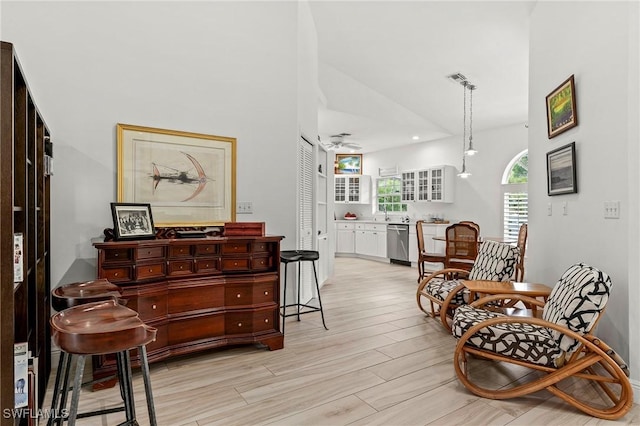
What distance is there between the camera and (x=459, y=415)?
2143 millimetres

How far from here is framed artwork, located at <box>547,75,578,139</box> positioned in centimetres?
305

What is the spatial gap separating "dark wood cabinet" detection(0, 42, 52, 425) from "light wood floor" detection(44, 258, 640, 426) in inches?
23.9

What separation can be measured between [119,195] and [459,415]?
9.87ft

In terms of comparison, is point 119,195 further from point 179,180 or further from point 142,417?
point 142,417

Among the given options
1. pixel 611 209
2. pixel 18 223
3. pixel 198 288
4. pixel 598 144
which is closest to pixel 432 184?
pixel 598 144

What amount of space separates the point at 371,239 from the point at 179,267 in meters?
6.59

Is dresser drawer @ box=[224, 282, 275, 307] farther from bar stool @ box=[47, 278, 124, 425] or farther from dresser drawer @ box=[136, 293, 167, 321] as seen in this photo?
bar stool @ box=[47, 278, 124, 425]

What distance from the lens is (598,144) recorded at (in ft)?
9.04

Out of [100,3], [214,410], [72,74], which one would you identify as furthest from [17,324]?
[100,3]

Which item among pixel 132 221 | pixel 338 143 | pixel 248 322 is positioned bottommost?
pixel 248 322

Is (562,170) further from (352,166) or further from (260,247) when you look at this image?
(352,166)

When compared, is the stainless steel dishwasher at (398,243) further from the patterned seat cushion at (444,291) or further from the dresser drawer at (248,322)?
the dresser drawer at (248,322)

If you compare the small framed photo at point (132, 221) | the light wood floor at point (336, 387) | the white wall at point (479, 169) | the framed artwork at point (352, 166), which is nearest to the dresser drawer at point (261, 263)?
the light wood floor at point (336, 387)

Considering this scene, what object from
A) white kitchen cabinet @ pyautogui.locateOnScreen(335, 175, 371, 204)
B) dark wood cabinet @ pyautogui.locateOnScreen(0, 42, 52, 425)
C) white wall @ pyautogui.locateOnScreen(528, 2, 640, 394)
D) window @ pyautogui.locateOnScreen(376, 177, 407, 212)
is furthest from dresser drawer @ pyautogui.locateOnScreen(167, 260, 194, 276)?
white kitchen cabinet @ pyautogui.locateOnScreen(335, 175, 371, 204)
